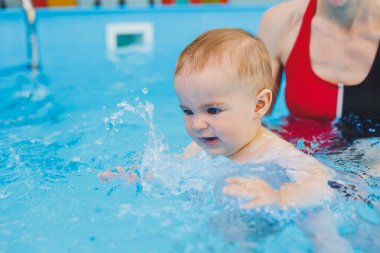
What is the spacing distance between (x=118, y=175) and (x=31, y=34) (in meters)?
2.03

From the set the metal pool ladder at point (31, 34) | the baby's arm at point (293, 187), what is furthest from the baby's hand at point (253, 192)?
the metal pool ladder at point (31, 34)

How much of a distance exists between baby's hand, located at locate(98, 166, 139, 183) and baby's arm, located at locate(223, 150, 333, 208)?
1.33ft

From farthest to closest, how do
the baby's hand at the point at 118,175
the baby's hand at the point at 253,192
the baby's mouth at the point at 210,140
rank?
the baby's hand at the point at 118,175 < the baby's mouth at the point at 210,140 < the baby's hand at the point at 253,192

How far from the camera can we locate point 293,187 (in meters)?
1.45

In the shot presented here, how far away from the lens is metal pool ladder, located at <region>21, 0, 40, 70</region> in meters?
3.30

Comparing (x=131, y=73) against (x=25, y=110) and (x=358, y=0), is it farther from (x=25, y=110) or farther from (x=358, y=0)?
(x=358, y=0)

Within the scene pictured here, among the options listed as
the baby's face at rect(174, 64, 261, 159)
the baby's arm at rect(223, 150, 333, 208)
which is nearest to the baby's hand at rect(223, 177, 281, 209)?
the baby's arm at rect(223, 150, 333, 208)

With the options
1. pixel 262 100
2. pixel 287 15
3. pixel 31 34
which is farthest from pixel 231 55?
pixel 31 34

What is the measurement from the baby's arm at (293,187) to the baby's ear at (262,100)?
16 cm

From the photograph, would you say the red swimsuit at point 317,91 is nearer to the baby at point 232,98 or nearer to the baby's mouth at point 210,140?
the baby at point 232,98

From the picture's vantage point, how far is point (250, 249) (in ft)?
4.42

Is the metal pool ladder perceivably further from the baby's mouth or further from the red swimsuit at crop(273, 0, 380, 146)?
the baby's mouth

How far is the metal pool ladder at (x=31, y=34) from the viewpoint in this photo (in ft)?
Result: 10.8

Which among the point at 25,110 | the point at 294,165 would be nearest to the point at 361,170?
the point at 294,165
